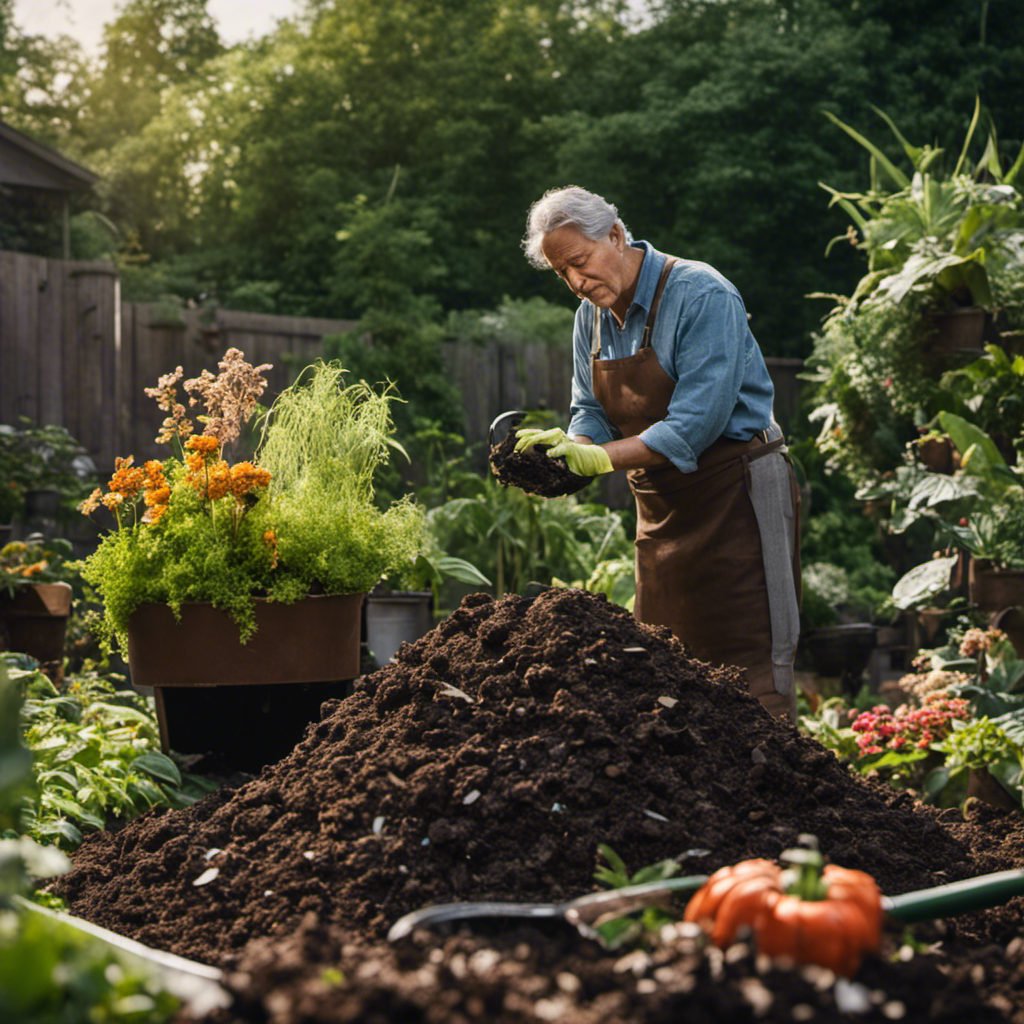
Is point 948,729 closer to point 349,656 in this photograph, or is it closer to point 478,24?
point 349,656

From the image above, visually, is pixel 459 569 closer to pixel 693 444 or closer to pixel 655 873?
pixel 693 444

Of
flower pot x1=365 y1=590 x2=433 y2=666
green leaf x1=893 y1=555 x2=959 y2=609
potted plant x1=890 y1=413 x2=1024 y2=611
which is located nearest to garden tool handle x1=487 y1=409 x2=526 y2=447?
flower pot x1=365 y1=590 x2=433 y2=666

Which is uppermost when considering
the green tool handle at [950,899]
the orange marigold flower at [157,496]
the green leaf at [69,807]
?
the orange marigold flower at [157,496]

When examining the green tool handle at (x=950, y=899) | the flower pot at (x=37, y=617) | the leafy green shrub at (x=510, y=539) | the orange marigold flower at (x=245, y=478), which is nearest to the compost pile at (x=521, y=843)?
the green tool handle at (x=950, y=899)

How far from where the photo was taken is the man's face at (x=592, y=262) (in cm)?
278

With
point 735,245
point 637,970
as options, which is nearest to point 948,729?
point 637,970

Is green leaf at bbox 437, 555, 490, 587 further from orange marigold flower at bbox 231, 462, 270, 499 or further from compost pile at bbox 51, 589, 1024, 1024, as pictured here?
compost pile at bbox 51, 589, 1024, 1024

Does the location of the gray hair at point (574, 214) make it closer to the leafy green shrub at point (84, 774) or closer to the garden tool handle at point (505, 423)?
the garden tool handle at point (505, 423)

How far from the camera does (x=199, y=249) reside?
1516cm

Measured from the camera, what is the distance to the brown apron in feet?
9.42

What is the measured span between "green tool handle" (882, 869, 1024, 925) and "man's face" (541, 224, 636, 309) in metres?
1.74

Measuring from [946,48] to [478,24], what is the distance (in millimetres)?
6212

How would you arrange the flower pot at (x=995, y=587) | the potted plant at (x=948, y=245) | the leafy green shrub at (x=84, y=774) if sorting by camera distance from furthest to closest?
the potted plant at (x=948, y=245) < the flower pot at (x=995, y=587) < the leafy green shrub at (x=84, y=774)

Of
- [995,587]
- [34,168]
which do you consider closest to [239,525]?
[995,587]
